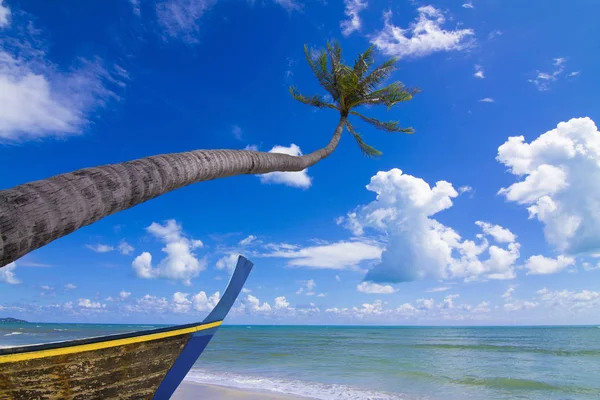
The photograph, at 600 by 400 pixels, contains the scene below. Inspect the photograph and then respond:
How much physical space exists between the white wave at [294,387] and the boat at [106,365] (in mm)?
6721

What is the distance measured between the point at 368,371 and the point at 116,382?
12823 mm

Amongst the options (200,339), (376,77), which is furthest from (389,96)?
(200,339)

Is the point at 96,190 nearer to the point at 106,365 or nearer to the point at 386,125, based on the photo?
the point at 106,365

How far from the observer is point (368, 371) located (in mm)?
15117

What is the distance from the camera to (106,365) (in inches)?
158

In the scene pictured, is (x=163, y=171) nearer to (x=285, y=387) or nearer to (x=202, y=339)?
(x=202, y=339)

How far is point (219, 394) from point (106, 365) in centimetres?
730

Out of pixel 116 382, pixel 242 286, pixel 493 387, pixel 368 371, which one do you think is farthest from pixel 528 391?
pixel 116 382

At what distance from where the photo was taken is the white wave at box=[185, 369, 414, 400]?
10438mm

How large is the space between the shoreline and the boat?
19.0ft

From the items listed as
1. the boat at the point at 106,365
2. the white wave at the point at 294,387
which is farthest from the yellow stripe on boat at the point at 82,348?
the white wave at the point at 294,387

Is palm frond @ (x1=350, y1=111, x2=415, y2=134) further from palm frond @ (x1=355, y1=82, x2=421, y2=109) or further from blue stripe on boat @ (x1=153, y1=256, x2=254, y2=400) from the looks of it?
blue stripe on boat @ (x1=153, y1=256, x2=254, y2=400)

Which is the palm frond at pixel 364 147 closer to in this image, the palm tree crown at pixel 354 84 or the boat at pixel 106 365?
the palm tree crown at pixel 354 84

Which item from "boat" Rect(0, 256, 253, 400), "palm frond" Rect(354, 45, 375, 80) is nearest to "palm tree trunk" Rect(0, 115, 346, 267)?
"boat" Rect(0, 256, 253, 400)
